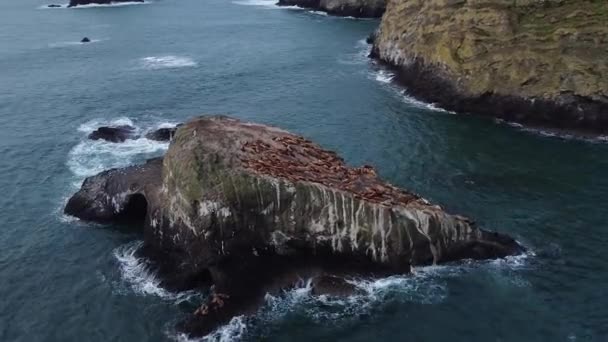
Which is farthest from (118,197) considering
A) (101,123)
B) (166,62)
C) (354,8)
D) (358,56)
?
(354,8)

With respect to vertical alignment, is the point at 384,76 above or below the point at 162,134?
above

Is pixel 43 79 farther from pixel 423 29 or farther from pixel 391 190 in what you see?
pixel 391 190

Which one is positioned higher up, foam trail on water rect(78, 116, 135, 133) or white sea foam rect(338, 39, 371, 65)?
white sea foam rect(338, 39, 371, 65)

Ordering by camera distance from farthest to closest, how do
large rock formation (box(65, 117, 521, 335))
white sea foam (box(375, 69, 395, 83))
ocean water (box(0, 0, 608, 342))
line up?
white sea foam (box(375, 69, 395, 83))
large rock formation (box(65, 117, 521, 335))
ocean water (box(0, 0, 608, 342))

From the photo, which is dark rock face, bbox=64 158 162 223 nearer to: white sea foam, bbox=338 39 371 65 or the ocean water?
the ocean water

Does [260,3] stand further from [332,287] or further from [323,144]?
[332,287]

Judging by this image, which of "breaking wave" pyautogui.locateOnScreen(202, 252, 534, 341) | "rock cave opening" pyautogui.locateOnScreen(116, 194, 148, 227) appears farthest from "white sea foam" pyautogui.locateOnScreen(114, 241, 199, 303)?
"breaking wave" pyautogui.locateOnScreen(202, 252, 534, 341)

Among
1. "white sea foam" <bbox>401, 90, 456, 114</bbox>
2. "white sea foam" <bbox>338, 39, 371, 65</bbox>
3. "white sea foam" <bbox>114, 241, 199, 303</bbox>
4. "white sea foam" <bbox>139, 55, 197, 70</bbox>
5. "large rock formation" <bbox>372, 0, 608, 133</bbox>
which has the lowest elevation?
"white sea foam" <bbox>114, 241, 199, 303</bbox>

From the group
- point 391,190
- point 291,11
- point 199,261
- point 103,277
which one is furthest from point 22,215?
point 291,11
